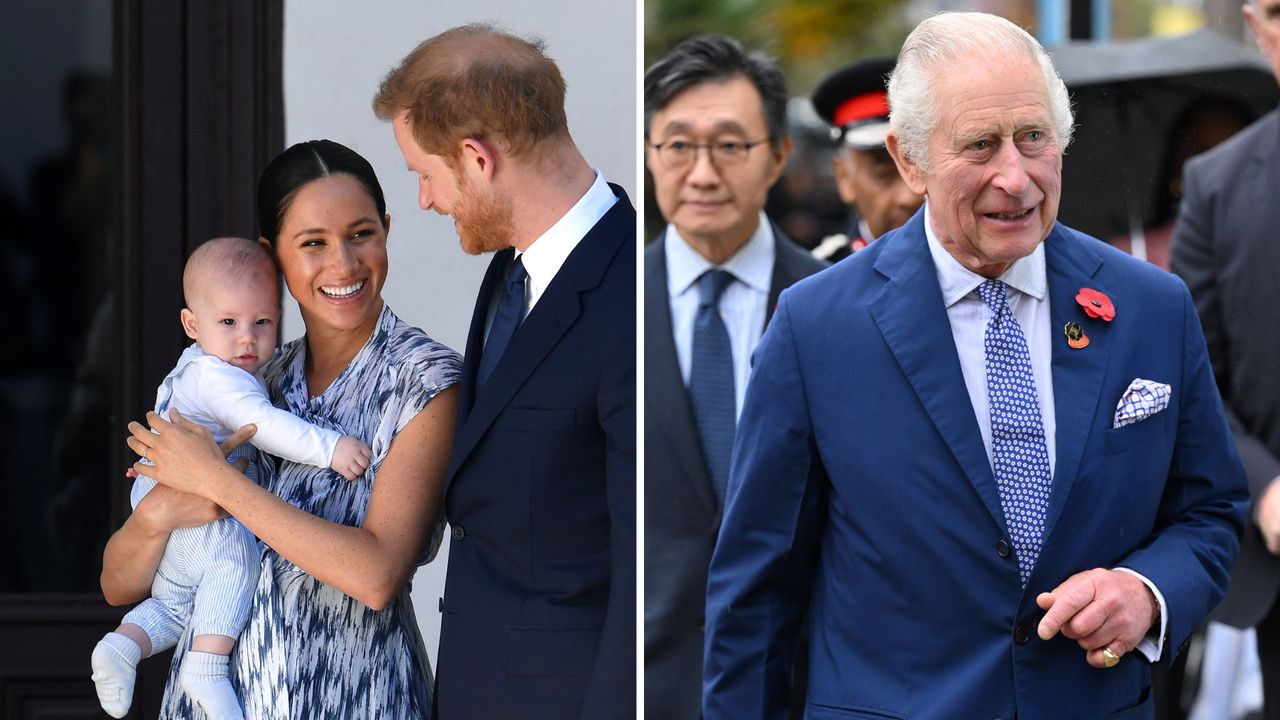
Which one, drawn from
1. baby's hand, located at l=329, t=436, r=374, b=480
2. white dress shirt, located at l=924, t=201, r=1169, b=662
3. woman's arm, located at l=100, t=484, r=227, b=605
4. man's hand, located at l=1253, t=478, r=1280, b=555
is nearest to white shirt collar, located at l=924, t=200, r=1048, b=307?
white dress shirt, located at l=924, t=201, r=1169, b=662

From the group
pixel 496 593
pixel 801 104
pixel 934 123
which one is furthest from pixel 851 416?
pixel 801 104

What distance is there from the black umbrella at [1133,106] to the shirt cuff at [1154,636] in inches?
38.0

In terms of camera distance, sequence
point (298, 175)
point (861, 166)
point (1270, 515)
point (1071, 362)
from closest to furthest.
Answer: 1. point (1071, 362)
2. point (298, 175)
3. point (1270, 515)
4. point (861, 166)

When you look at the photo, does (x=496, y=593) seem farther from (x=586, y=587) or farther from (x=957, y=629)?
(x=957, y=629)

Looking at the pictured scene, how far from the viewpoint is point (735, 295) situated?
10.5 ft

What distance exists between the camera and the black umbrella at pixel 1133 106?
295 cm

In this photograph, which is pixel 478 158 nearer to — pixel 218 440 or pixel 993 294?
pixel 218 440

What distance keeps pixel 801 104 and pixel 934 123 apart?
699 millimetres


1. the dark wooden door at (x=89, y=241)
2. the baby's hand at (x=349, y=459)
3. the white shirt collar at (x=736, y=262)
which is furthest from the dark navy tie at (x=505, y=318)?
the dark wooden door at (x=89, y=241)

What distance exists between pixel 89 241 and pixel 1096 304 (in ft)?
7.18

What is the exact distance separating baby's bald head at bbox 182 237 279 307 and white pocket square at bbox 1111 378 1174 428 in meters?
1.57

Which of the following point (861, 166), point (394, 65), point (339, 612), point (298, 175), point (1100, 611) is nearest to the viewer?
point (1100, 611)

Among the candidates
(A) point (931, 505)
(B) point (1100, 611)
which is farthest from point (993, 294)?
(B) point (1100, 611)

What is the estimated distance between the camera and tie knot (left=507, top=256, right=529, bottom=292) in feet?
8.88
